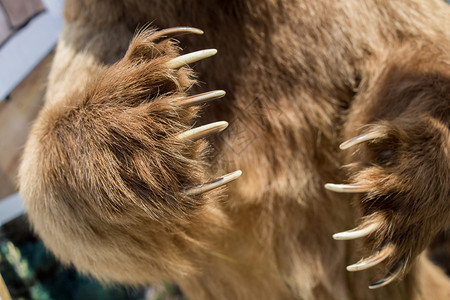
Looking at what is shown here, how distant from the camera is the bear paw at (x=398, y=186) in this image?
3.39 feet

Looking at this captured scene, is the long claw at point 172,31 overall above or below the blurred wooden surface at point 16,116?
above

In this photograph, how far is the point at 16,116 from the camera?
202 centimetres

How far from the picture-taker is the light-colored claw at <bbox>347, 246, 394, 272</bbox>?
3.42ft

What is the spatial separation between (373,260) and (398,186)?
20 centimetres

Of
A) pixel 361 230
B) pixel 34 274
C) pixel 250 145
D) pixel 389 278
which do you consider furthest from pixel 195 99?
pixel 34 274

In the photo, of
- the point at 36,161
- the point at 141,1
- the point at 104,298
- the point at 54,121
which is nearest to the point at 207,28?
the point at 141,1

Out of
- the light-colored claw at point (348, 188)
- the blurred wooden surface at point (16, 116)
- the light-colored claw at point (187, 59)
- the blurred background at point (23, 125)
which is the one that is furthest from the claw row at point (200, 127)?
the blurred wooden surface at point (16, 116)

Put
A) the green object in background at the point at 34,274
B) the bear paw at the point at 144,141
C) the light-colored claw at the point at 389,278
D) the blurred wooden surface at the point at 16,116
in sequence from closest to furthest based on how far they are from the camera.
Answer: the bear paw at the point at 144,141, the light-colored claw at the point at 389,278, the blurred wooden surface at the point at 16,116, the green object in background at the point at 34,274

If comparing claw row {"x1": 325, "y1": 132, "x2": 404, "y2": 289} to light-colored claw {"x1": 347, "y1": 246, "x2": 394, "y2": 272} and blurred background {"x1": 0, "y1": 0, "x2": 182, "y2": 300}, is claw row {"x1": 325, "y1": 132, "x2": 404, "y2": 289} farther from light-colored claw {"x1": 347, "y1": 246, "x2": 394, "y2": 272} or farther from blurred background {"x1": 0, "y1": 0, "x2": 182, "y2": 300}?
blurred background {"x1": 0, "y1": 0, "x2": 182, "y2": 300}

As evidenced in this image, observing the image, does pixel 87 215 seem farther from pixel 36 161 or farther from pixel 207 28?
pixel 207 28

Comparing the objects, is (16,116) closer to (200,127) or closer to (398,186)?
(200,127)

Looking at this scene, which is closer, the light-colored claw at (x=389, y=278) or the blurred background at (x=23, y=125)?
the light-colored claw at (x=389, y=278)

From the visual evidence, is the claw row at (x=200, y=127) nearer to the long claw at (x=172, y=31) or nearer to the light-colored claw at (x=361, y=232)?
the long claw at (x=172, y=31)

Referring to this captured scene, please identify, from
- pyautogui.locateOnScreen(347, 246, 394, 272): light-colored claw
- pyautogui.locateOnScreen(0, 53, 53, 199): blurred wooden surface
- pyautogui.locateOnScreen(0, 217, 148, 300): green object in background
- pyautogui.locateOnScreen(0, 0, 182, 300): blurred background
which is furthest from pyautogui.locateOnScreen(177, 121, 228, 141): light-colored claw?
pyautogui.locateOnScreen(0, 217, 148, 300): green object in background
